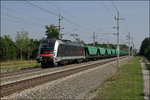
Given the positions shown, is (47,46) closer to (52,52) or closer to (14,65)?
(52,52)

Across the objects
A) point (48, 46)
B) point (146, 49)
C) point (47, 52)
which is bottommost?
point (47, 52)

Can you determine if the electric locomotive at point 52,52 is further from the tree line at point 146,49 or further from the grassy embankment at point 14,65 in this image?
the tree line at point 146,49

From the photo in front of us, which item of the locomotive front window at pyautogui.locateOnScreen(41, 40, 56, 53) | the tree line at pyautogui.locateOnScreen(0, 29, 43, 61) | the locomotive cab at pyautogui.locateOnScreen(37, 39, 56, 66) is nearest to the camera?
the locomotive cab at pyautogui.locateOnScreen(37, 39, 56, 66)

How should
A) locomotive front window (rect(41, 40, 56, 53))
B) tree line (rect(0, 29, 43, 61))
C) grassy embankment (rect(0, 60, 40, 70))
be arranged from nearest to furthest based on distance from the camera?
locomotive front window (rect(41, 40, 56, 53)) → grassy embankment (rect(0, 60, 40, 70)) → tree line (rect(0, 29, 43, 61))

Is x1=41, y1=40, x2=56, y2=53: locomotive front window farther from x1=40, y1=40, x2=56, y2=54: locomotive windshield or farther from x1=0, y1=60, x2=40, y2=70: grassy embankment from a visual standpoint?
x1=0, y1=60, x2=40, y2=70: grassy embankment

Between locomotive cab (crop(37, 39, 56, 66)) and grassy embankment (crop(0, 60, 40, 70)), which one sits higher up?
locomotive cab (crop(37, 39, 56, 66))

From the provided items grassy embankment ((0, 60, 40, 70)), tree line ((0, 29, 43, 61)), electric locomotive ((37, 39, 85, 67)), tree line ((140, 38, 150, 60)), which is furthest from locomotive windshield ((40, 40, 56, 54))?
tree line ((140, 38, 150, 60))

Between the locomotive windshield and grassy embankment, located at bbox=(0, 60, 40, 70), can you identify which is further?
grassy embankment, located at bbox=(0, 60, 40, 70)

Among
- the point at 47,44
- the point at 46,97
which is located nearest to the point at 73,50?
the point at 47,44

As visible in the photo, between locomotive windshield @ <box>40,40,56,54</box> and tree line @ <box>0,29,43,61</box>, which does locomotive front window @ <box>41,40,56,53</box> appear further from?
tree line @ <box>0,29,43,61</box>

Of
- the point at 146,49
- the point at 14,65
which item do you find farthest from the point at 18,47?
the point at 146,49

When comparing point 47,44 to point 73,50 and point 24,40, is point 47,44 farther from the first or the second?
point 24,40

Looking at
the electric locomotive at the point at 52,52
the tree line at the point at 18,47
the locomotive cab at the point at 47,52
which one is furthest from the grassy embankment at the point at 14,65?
the tree line at the point at 18,47

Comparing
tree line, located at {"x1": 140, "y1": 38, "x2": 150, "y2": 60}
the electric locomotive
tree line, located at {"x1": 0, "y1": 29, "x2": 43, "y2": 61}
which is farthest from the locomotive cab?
tree line, located at {"x1": 140, "y1": 38, "x2": 150, "y2": 60}
